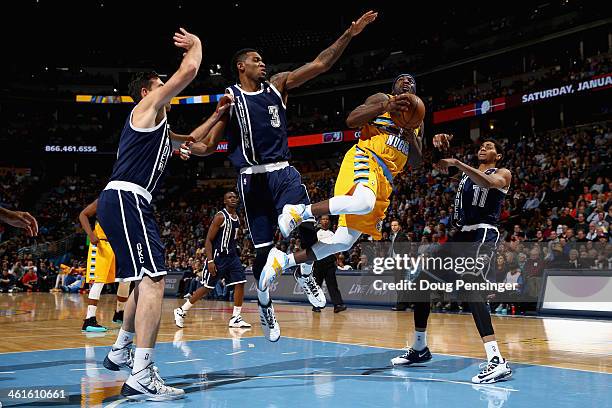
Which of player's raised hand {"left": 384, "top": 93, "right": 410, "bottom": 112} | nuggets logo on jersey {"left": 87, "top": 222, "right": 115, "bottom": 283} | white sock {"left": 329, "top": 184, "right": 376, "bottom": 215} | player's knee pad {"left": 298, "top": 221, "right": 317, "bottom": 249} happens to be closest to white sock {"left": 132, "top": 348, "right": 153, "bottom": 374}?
player's knee pad {"left": 298, "top": 221, "right": 317, "bottom": 249}

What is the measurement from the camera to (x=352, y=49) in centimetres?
3869

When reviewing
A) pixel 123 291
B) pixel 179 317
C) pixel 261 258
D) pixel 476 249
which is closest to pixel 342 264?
pixel 179 317

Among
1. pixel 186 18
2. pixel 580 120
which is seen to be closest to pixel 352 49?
pixel 186 18

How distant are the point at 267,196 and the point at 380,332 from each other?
188 inches

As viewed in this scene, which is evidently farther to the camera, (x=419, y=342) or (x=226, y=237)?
(x=226, y=237)

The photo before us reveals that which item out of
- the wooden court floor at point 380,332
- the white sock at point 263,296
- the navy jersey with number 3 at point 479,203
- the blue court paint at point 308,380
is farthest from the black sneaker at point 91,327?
the navy jersey with number 3 at point 479,203

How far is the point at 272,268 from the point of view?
558cm

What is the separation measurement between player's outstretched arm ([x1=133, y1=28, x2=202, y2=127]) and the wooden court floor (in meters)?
4.17

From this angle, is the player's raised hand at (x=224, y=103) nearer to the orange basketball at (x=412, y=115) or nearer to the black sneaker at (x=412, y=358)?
the orange basketball at (x=412, y=115)

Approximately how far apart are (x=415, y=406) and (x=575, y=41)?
1105 inches

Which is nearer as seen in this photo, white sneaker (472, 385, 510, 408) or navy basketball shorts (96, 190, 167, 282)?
white sneaker (472, 385, 510, 408)

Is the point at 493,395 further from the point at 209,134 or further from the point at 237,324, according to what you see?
the point at 237,324

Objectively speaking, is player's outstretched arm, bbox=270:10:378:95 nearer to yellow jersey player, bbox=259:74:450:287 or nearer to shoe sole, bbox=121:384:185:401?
yellow jersey player, bbox=259:74:450:287

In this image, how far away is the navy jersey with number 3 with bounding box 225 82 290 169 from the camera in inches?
221
